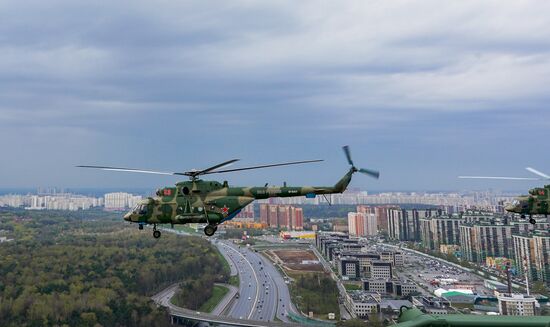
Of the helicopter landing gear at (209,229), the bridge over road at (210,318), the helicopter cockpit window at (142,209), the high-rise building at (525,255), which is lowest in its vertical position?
the bridge over road at (210,318)

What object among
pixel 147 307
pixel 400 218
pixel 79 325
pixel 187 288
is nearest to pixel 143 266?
pixel 187 288

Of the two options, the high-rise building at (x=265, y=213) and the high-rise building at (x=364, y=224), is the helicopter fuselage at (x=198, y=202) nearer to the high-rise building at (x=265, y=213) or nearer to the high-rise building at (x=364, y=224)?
the high-rise building at (x=364, y=224)

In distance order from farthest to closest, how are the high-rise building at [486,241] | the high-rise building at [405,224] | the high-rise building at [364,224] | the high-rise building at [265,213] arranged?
1. the high-rise building at [265,213]
2. the high-rise building at [364,224]
3. the high-rise building at [405,224]
4. the high-rise building at [486,241]

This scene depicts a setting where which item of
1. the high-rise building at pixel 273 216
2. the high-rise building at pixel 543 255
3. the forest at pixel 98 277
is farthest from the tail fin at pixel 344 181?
the high-rise building at pixel 273 216

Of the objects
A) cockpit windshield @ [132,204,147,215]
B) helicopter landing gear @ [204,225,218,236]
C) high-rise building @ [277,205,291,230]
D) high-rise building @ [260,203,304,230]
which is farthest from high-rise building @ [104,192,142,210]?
helicopter landing gear @ [204,225,218,236]

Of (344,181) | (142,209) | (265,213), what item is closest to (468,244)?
(265,213)

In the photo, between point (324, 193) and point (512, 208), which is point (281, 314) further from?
point (324, 193)
